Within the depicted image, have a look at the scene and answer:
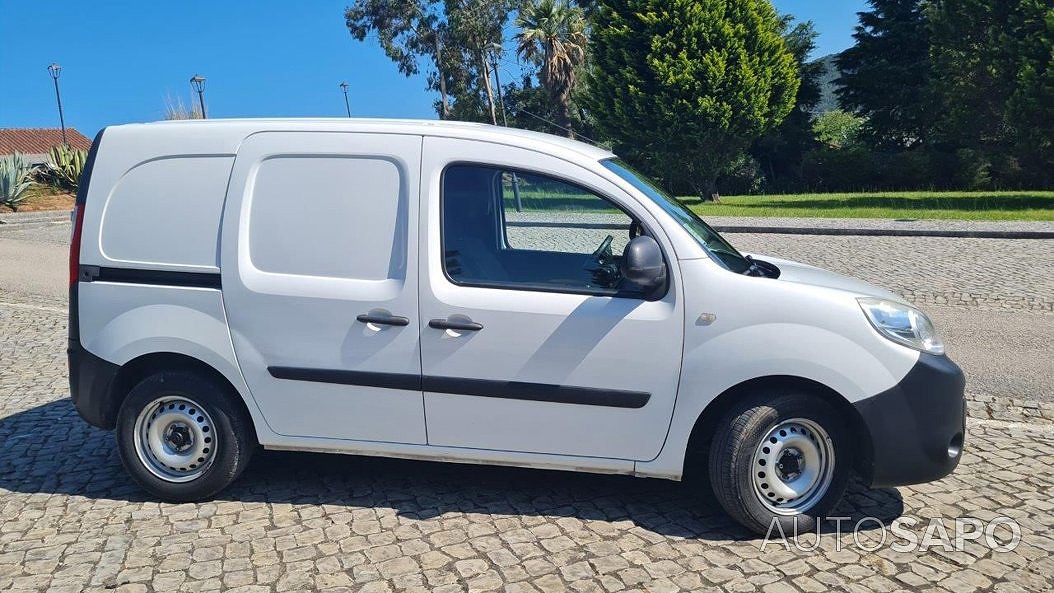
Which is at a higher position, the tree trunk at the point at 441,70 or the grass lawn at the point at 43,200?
the tree trunk at the point at 441,70

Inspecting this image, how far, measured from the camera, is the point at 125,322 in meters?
4.12

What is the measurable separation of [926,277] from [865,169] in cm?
2903

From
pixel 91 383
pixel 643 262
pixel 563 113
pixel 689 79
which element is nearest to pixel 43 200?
pixel 689 79

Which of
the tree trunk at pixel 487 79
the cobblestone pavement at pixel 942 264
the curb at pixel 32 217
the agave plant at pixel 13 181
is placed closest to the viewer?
the cobblestone pavement at pixel 942 264

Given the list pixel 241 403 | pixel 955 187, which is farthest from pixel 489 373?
pixel 955 187

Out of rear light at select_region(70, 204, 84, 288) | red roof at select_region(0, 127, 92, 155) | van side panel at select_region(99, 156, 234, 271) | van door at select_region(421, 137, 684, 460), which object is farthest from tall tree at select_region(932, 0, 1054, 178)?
red roof at select_region(0, 127, 92, 155)

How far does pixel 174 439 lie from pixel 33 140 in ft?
243

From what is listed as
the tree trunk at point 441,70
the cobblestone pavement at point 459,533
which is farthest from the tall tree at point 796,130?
the cobblestone pavement at point 459,533

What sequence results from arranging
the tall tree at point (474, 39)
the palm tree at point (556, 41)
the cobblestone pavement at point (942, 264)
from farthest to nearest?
the tall tree at point (474, 39), the palm tree at point (556, 41), the cobblestone pavement at point (942, 264)

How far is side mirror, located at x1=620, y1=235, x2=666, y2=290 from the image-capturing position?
3613mm

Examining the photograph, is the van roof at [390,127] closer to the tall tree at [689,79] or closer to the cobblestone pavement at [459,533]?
the cobblestone pavement at [459,533]

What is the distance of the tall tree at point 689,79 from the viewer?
28125mm

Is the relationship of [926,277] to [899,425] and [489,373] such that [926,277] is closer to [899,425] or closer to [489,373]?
[899,425]

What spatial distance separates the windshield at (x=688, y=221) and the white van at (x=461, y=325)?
0.08ft
